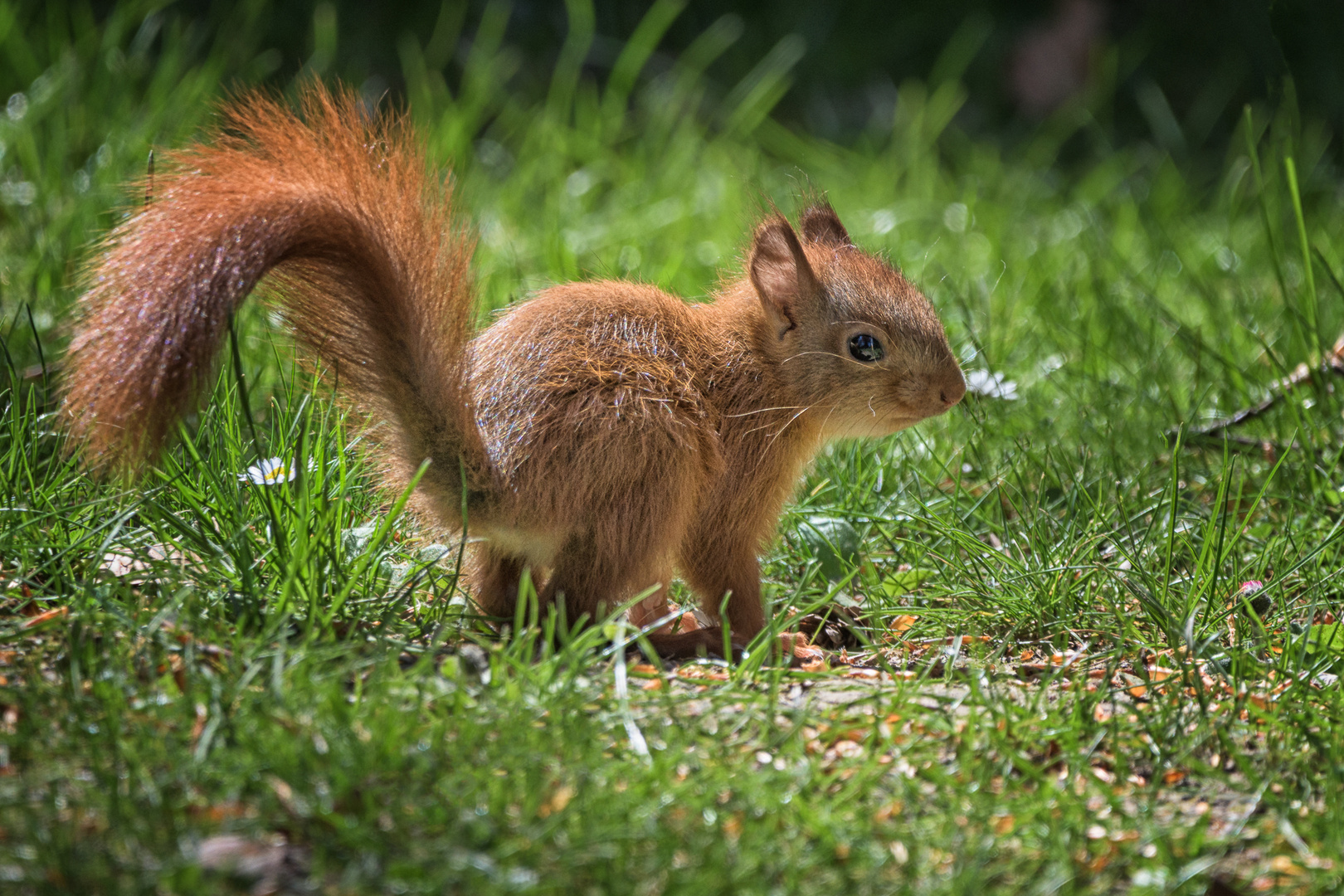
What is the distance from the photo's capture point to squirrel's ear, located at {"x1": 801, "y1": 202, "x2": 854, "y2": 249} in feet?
9.78

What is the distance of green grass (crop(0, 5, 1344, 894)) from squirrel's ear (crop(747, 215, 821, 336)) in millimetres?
468

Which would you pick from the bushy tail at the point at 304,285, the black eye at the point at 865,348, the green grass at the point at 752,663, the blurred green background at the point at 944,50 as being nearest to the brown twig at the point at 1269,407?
the green grass at the point at 752,663

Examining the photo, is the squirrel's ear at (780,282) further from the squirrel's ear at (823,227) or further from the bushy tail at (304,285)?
the bushy tail at (304,285)

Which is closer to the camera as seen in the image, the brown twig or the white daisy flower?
the white daisy flower

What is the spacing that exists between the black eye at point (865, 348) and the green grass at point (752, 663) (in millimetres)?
380

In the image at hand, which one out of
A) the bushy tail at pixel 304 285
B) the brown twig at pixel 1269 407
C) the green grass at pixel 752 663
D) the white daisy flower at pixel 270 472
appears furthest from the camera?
the brown twig at pixel 1269 407

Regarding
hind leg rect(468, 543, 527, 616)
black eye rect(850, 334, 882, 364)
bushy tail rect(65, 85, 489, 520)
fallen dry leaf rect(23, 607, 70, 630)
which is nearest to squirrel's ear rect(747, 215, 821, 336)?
black eye rect(850, 334, 882, 364)

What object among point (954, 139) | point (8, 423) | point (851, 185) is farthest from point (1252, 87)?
point (8, 423)

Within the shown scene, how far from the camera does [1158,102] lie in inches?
271

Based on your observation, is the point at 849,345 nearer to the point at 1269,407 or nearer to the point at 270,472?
the point at 270,472

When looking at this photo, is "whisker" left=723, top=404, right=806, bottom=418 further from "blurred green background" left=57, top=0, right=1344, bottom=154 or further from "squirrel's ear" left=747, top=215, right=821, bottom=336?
"blurred green background" left=57, top=0, right=1344, bottom=154

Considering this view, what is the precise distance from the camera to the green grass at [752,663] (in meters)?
1.65

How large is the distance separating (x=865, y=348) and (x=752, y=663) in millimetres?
829

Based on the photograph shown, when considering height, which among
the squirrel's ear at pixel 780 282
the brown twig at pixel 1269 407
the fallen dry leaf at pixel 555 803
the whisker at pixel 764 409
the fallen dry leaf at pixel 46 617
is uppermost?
the squirrel's ear at pixel 780 282
